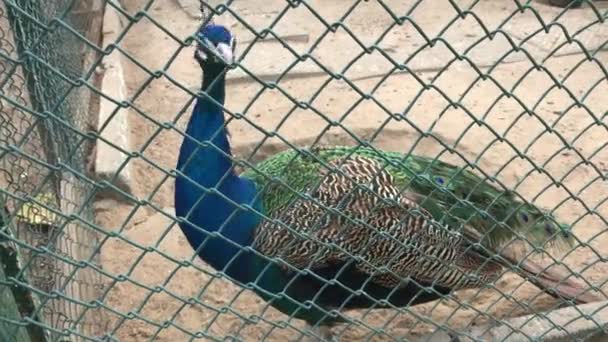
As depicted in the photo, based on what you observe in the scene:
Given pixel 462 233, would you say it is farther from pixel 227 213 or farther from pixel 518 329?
pixel 227 213

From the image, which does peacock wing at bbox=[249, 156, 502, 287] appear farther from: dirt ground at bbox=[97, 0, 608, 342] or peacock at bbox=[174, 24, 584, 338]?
dirt ground at bbox=[97, 0, 608, 342]

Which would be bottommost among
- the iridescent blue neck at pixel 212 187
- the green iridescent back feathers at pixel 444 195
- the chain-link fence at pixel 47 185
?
the chain-link fence at pixel 47 185

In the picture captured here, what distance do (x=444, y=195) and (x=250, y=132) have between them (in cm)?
192

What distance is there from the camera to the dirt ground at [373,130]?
9.30ft

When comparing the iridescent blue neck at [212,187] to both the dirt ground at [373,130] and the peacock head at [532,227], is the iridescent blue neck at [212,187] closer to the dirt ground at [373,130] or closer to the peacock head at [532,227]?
the dirt ground at [373,130]

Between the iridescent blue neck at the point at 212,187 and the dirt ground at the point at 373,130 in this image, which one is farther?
the dirt ground at the point at 373,130

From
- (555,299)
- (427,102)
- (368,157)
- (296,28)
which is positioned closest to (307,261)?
(368,157)

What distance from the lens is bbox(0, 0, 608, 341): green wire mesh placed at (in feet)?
5.03

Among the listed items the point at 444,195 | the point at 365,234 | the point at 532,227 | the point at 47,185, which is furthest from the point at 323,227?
the point at 47,185

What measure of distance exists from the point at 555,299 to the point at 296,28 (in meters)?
3.47

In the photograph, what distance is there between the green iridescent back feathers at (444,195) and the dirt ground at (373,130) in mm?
180

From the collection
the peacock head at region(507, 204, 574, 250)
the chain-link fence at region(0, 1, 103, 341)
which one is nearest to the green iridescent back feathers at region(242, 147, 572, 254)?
the peacock head at region(507, 204, 574, 250)

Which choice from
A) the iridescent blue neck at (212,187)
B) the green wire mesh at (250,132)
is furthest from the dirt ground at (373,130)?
the iridescent blue neck at (212,187)

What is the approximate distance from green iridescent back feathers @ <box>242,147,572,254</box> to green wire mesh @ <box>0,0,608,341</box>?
126mm
